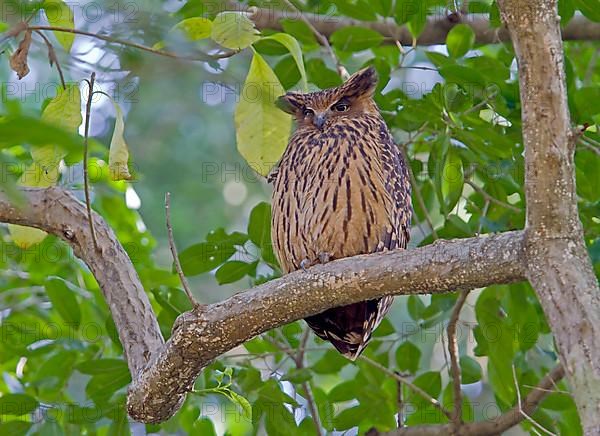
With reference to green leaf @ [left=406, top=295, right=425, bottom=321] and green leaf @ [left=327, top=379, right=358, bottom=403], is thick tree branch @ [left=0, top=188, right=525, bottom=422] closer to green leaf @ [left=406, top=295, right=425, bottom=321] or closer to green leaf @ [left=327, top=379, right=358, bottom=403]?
green leaf @ [left=327, top=379, right=358, bottom=403]

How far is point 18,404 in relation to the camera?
3.46 m

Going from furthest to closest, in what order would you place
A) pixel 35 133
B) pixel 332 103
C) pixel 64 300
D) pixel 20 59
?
pixel 332 103 → pixel 64 300 → pixel 20 59 → pixel 35 133

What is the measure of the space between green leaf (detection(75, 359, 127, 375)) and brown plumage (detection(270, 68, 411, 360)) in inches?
28.4

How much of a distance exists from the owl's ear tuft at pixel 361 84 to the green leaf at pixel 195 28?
1.14 m

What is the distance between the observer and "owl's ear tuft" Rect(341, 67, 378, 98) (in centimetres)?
363

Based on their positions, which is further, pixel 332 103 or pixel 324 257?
pixel 332 103

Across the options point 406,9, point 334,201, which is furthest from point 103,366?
point 406,9

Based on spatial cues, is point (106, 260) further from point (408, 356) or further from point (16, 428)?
point (408, 356)

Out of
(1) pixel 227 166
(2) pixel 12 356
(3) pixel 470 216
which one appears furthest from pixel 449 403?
(1) pixel 227 166

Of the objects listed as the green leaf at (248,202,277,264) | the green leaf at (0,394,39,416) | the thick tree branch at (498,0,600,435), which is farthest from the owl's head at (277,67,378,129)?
the thick tree branch at (498,0,600,435)

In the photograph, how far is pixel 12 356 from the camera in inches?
151

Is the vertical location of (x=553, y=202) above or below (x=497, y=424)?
above

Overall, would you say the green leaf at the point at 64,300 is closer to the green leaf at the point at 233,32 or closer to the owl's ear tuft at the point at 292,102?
the owl's ear tuft at the point at 292,102

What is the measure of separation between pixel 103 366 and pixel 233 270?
1.99ft
